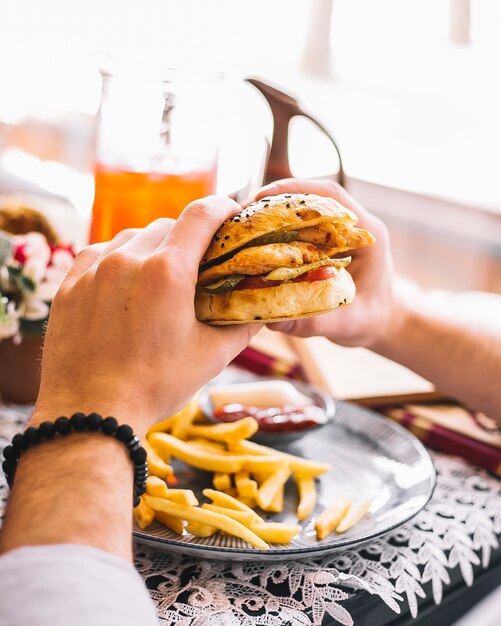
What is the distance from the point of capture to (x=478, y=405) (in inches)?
59.4

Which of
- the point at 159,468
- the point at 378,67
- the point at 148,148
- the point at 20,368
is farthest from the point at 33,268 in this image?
the point at 378,67

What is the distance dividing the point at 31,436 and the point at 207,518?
11.4 inches

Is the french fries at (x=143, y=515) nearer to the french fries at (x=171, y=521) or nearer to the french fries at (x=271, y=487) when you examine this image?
the french fries at (x=171, y=521)

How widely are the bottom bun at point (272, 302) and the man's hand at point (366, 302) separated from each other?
265 mm

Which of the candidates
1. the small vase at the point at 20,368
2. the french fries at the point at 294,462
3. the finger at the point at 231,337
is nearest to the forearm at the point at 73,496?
the finger at the point at 231,337

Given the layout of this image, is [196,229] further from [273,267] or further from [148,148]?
[148,148]

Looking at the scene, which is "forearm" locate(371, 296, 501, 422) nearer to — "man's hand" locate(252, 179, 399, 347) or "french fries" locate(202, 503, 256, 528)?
"man's hand" locate(252, 179, 399, 347)

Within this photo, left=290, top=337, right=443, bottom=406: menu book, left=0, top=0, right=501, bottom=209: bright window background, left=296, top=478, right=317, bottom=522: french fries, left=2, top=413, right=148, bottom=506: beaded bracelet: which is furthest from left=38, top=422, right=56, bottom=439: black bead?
left=0, top=0, right=501, bottom=209: bright window background

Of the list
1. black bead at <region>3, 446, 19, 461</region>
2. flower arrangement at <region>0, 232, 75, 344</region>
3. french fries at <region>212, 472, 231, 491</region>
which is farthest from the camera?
flower arrangement at <region>0, 232, 75, 344</region>

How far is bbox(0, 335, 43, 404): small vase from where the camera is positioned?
143 cm

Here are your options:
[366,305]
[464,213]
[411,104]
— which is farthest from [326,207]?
[411,104]

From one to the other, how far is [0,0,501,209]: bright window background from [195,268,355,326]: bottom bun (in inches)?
68.2

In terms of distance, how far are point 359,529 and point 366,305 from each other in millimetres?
455

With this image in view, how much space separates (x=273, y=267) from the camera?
99cm
